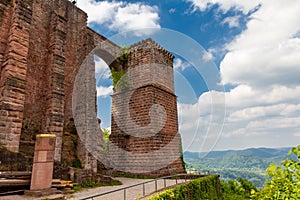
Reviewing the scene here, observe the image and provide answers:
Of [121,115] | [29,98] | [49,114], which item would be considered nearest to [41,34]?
[29,98]

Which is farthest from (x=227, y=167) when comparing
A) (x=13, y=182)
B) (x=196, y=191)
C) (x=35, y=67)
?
(x=13, y=182)

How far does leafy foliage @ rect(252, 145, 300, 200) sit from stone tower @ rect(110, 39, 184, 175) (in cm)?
1135

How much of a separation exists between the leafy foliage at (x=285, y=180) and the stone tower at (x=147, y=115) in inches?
447

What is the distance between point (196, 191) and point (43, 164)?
269 inches

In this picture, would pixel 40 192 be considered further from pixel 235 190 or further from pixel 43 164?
pixel 235 190

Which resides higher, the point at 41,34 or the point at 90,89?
the point at 41,34

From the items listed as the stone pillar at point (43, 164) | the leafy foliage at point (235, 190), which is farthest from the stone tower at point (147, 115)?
the stone pillar at point (43, 164)

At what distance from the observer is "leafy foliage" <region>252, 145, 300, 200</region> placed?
2675mm

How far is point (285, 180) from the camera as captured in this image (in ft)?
9.29

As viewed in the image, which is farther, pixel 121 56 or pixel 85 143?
pixel 121 56

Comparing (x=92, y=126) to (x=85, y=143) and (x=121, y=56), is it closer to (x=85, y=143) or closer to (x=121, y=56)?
(x=85, y=143)

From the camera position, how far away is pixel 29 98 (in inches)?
449

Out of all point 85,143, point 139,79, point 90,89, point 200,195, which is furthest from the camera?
point 139,79

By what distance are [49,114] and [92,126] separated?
244 cm
